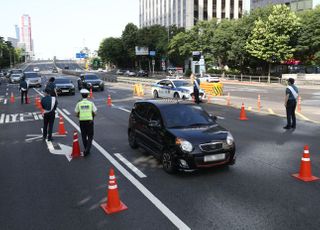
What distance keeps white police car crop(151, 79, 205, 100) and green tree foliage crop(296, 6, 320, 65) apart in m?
25.2

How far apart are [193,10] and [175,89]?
79.5m

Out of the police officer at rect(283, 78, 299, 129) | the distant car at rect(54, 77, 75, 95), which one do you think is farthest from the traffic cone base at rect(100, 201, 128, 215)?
the distant car at rect(54, 77, 75, 95)

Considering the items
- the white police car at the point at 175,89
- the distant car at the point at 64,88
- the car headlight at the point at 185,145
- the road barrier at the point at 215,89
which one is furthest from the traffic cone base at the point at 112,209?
the distant car at the point at 64,88

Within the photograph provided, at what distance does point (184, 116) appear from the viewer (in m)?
9.44

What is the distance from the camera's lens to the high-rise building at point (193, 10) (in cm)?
9988

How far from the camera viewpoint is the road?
6105 mm

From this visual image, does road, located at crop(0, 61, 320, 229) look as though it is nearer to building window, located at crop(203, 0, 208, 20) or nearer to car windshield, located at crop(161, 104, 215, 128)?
car windshield, located at crop(161, 104, 215, 128)

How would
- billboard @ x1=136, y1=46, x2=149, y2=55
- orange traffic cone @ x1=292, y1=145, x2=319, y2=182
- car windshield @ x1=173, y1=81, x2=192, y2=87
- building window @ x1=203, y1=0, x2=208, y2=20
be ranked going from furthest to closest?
building window @ x1=203, y1=0, x2=208, y2=20 < billboard @ x1=136, y1=46, x2=149, y2=55 < car windshield @ x1=173, y1=81, x2=192, y2=87 < orange traffic cone @ x1=292, y1=145, x2=319, y2=182

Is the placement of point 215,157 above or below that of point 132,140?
above

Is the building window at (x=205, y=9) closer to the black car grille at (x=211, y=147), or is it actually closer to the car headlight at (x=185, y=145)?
the black car grille at (x=211, y=147)

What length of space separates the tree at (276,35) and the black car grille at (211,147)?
134ft

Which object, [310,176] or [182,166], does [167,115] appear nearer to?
[182,166]

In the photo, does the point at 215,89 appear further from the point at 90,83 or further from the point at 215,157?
the point at 215,157

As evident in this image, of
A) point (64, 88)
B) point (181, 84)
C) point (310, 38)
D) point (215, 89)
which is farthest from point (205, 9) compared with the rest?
point (181, 84)
